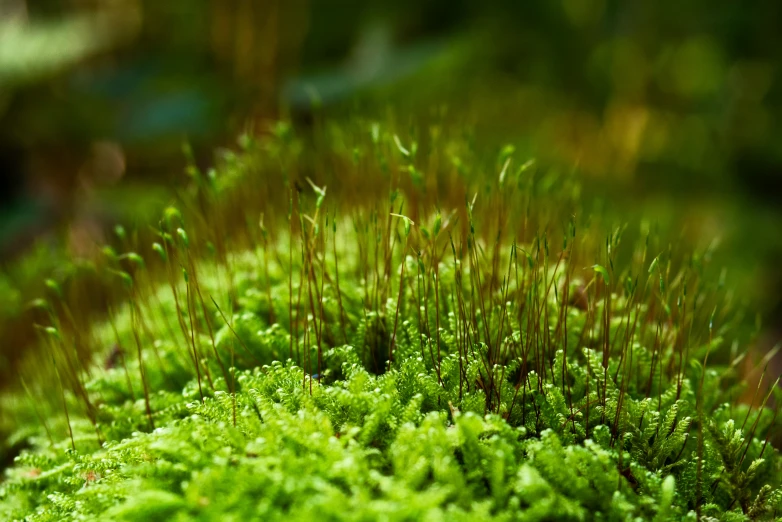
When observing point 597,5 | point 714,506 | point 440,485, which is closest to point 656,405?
point 714,506

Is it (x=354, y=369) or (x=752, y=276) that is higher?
(x=354, y=369)

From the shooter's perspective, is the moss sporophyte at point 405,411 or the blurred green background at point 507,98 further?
the blurred green background at point 507,98

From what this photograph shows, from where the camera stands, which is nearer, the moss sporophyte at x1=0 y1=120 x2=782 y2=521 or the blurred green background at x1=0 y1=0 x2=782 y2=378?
the moss sporophyte at x1=0 y1=120 x2=782 y2=521

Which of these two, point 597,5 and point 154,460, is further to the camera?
point 597,5

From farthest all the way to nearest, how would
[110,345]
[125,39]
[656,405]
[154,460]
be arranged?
[125,39] < [110,345] < [656,405] < [154,460]

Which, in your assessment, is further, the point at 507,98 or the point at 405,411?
the point at 507,98

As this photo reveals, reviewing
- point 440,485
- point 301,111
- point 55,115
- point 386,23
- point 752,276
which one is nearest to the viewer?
point 440,485

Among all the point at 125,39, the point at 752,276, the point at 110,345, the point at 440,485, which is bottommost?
the point at 752,276

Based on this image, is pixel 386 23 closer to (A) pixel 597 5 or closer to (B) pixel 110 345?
(A) pixel 597 5
